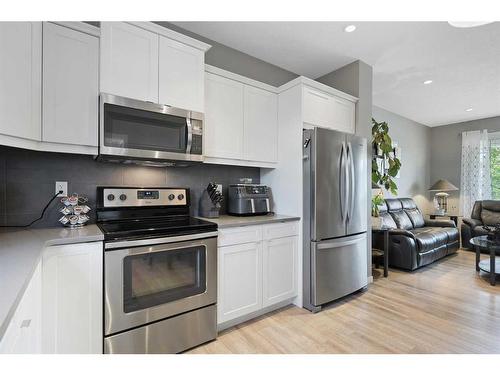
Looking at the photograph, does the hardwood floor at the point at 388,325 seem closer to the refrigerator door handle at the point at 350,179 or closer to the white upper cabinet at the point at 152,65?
the refrigerator door handle at the point at 350,179

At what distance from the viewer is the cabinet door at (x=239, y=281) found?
203 centimetres

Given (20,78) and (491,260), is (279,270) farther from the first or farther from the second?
(491,260)

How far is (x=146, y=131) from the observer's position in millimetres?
1877

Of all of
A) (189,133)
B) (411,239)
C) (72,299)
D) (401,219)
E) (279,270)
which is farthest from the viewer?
(401,219)

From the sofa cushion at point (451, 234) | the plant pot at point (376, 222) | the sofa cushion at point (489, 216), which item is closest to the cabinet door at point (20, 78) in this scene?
the plant pot at point (376, 222)

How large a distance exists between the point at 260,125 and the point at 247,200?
0.81 m

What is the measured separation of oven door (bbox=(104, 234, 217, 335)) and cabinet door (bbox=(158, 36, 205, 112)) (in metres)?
1.08

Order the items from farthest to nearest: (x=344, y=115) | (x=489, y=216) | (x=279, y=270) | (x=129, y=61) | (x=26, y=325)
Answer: (x=489, y=216) < (x=344, y=115) < (x=279, y=270) < (x=129, y=61) < (x=26, y=325)

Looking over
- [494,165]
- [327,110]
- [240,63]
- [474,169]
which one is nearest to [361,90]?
[327,110]

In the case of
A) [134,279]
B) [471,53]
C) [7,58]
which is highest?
[471,53]

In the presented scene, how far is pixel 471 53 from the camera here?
2.86 m
